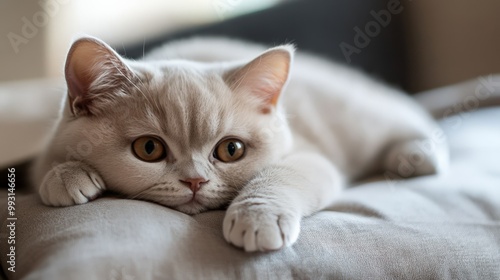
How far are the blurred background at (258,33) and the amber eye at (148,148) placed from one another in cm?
54

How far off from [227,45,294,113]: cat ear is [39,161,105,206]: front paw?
40 centimetres

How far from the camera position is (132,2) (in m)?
2.26

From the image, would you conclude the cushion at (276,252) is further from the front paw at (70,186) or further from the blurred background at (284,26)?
the blurred background at (284,26)

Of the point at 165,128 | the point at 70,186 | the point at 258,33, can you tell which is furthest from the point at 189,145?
the point at 258,33

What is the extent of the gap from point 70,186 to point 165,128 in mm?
231

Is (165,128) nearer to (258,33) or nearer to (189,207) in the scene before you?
(189,207)

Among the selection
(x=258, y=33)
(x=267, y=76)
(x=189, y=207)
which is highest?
(x=267, y=76)

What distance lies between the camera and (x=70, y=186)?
1013mm

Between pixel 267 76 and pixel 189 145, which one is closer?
pixel 189 145

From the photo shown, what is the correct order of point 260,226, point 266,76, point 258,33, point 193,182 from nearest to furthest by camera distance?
point 260,226, point 193,182, point 266,76, point 258,33

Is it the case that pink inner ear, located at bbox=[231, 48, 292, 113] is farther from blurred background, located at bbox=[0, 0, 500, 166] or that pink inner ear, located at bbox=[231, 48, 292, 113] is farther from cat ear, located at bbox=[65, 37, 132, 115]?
blurred background, located at bbox=[0, 0, 500, 166]

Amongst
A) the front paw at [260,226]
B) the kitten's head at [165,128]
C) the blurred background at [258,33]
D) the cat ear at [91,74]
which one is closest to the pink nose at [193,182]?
the kitten's head at [165,128]

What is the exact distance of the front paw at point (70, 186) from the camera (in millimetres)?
1013

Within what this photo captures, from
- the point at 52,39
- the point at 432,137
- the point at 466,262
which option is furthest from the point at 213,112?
the point at 52,39
